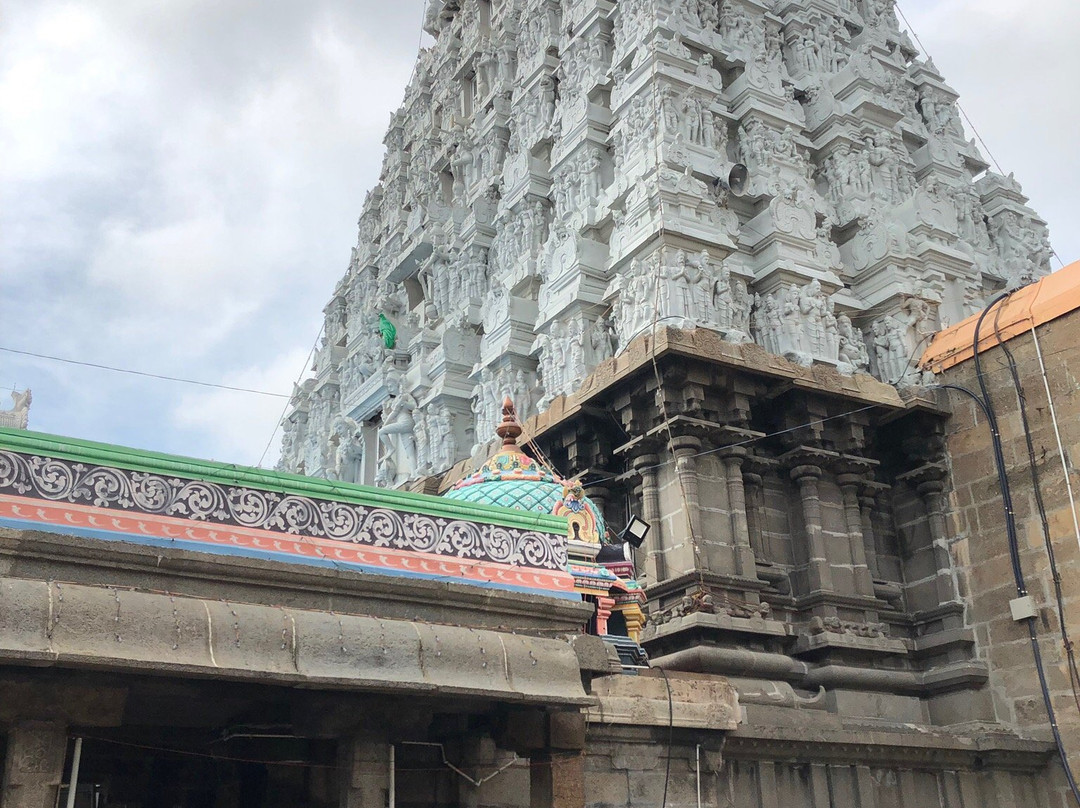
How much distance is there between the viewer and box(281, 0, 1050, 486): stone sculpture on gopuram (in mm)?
17734

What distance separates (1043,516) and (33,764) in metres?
13.3

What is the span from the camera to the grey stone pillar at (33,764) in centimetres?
664

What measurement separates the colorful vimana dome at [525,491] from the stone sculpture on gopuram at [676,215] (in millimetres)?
4662

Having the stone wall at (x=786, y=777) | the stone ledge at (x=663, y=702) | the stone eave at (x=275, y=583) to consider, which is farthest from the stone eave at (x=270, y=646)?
the stone wall at (x=786, y=777)

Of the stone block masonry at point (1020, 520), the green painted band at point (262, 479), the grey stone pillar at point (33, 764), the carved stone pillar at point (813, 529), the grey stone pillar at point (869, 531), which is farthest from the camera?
the grey stone pillar at point (869, 531)

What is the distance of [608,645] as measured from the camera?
31.6ft

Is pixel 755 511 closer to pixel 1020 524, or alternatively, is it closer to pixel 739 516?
pixel 739 516

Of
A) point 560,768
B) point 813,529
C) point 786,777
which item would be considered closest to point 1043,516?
point 813,529

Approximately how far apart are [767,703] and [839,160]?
1092 cm

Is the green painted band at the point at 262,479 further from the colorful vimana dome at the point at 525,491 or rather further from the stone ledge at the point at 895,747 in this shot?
the stone ledge at the point at 895,747

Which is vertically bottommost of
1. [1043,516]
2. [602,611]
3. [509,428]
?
[602,611]

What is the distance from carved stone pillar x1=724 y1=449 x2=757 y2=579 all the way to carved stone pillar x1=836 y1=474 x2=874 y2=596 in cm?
171

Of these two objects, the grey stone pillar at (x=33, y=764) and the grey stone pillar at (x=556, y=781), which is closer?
the grey stone pillar at (x=33, y=764)

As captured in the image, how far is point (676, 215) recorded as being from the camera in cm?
1720
